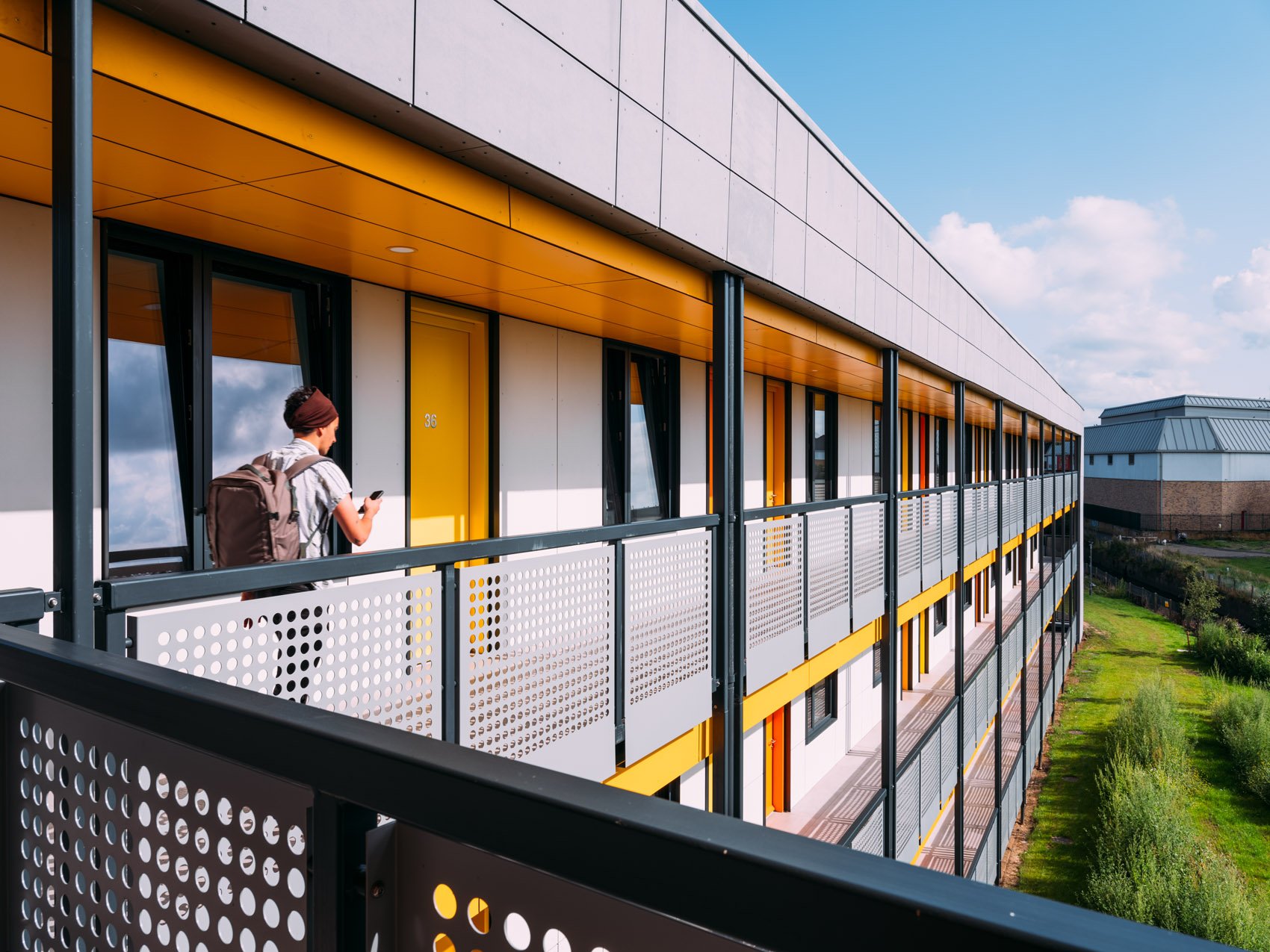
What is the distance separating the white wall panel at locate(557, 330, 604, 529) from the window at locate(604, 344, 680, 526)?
0.56 feet

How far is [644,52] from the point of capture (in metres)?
5.11

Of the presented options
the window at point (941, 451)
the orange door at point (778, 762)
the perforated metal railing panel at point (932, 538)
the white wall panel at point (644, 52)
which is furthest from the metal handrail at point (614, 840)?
the window at point (941, 451)

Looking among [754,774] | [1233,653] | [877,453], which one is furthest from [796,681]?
[1233,653]

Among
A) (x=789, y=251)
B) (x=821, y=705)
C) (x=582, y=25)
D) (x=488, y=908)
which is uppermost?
(x=582, y=25)

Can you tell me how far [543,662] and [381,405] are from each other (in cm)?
262

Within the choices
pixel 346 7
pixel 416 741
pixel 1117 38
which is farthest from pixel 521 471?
pixel 1117 38

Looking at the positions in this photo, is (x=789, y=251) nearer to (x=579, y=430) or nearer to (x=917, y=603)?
(x=579, y=430)

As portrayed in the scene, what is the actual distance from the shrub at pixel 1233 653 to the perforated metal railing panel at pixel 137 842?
145 ft

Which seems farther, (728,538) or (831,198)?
(831,198)

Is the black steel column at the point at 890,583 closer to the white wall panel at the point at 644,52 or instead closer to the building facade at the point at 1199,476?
the white wall panel at the point at 644,52

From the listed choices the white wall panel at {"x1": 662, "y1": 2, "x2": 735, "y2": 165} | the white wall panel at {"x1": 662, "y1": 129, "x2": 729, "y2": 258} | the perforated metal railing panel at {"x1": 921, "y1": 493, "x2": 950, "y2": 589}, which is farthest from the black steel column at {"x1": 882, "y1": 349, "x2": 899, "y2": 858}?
the white wall panel at {"x1": 662, "y1": 2, "x2": 735, "y2": 165}

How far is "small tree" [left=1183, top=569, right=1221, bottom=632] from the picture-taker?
43.8 metres

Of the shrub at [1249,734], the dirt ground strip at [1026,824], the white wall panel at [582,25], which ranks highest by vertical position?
the white wall panel at [582,25]

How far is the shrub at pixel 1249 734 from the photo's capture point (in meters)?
26.8
